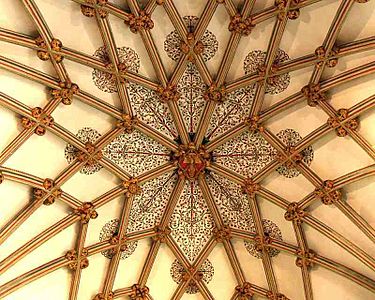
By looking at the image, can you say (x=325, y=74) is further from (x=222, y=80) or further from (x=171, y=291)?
(x=171, y=291)

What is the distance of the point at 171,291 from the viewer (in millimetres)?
18734

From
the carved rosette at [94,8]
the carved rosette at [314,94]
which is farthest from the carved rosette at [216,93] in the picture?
the carved rosette at [94,8]

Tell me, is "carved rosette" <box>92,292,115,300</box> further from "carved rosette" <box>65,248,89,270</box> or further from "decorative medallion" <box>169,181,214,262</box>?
"decorative medallion" <box>169,181,214,262</box>

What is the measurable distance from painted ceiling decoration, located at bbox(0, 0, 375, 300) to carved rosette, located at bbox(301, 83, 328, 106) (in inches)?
1.6

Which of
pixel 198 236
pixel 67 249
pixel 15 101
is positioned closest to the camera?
pixel 15 101

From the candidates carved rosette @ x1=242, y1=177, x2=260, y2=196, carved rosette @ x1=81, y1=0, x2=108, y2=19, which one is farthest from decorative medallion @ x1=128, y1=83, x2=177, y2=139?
carved rosette @ x1=242, y1=177, x2=260, y2=196

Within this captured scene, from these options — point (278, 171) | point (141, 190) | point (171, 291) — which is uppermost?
point (278, 171)

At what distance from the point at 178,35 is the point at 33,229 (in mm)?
6788

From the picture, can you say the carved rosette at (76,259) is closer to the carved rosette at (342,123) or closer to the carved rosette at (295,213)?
the carved rosette at (295,213)

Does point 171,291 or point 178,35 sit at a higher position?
point 178,35

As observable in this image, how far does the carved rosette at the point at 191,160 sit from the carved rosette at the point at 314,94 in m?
3.54

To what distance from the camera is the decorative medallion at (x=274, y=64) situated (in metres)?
15.7

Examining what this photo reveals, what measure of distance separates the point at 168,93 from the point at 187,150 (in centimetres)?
192

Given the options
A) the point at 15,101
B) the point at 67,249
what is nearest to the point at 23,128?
the point at 15,101
